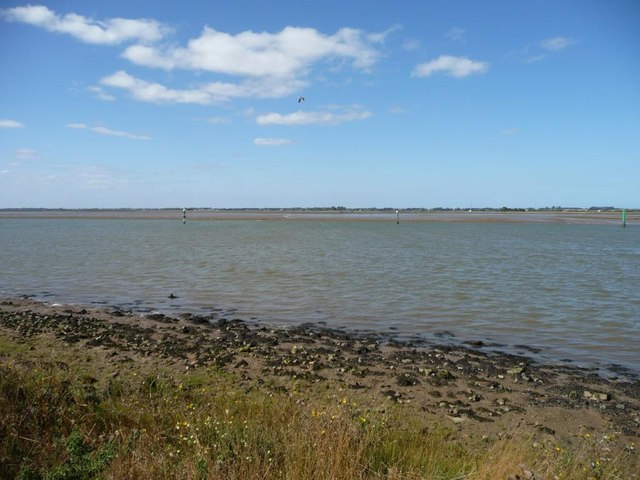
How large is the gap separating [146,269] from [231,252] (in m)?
11.5

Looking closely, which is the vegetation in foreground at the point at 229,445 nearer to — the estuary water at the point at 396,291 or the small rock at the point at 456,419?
the small rock at the point at 456,419

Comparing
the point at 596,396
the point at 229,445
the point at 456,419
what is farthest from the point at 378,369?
the point at 229,445

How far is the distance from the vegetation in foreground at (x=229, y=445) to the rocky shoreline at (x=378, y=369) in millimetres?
943

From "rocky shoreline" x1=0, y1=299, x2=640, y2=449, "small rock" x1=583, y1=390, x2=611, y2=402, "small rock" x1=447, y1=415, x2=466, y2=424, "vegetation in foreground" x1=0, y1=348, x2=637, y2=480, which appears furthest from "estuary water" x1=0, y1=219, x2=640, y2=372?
"vegetation in foreground" x1=0, y1=348, x2=637, y2=480

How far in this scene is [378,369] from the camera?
431 inches

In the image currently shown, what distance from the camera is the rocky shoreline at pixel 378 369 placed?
28.5 ft

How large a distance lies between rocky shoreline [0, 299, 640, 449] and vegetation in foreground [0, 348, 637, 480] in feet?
3.09

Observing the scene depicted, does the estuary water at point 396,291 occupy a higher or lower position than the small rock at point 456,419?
higher

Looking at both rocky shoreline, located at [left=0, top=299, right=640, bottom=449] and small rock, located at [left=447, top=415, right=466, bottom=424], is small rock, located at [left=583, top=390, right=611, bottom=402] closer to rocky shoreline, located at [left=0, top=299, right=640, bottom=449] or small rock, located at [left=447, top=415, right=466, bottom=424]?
rocky shoreline, located at [left=0, top=299, right=640, bottom=449]

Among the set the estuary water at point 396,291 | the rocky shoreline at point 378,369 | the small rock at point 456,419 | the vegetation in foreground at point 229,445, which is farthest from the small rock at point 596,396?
the small rock at point 456,419

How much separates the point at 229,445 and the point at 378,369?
5.94m

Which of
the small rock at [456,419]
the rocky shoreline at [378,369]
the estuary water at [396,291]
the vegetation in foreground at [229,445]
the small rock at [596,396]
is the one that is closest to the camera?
the vegetation in foreground at [229,445]

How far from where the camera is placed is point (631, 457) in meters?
7.18

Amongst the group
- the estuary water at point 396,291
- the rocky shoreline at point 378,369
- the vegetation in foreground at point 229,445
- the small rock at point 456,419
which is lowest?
the small rock at point 456,419
